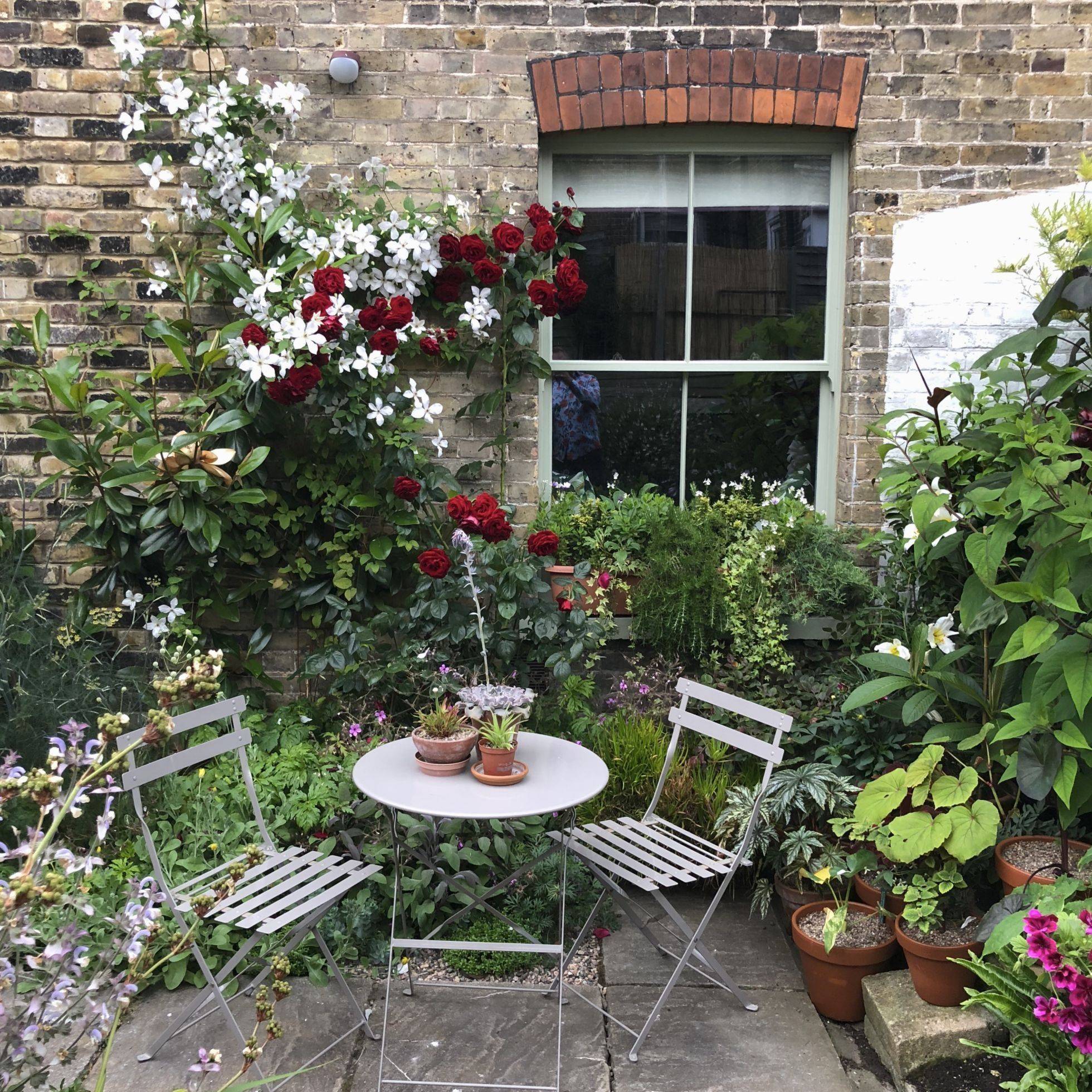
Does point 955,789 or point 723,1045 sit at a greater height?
point 955,789

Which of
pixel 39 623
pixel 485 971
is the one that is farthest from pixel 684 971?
pixel 39 623

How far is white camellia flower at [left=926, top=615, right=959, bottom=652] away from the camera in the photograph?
3.14 meters

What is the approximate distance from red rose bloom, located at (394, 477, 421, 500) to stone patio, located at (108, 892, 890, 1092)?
166cm

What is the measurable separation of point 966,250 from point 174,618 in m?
3.47

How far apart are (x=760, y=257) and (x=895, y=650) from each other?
184 cm

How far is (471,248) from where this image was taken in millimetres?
3715

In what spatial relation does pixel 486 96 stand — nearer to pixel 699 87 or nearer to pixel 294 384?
pixel 699 87

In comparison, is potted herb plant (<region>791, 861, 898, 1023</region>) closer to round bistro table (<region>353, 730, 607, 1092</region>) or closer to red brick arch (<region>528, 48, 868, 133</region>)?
round bistro table (<region>353, 730, 607, 1092</region>)

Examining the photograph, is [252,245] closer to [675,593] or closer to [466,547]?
[466,547]

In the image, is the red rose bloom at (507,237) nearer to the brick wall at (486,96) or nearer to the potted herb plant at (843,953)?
the brick wall at (486,96)

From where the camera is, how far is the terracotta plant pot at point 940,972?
2.69m

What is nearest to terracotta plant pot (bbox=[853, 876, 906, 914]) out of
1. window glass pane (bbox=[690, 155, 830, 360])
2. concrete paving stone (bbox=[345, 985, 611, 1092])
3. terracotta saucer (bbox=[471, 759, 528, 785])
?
concrete paving stone (bbox=[345, 985, 611, 1092])

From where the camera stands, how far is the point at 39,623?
380 cm

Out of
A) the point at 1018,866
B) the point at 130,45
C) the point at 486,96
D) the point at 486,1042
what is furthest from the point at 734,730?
the point at 130,45
